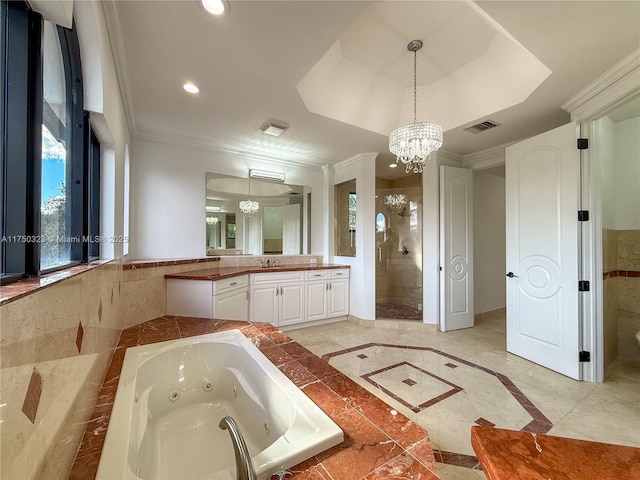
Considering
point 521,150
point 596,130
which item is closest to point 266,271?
point 521,150

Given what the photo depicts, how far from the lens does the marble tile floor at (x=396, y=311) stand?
3.90 meters

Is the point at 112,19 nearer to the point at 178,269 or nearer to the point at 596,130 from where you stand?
the point at 178,269

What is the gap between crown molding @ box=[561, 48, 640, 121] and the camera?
5.82 feet

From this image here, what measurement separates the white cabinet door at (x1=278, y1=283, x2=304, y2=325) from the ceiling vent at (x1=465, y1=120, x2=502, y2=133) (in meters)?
2.84

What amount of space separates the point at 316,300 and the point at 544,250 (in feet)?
8.80

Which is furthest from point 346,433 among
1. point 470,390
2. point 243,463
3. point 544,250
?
point 544,250

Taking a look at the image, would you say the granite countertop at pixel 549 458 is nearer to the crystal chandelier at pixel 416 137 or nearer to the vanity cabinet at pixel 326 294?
the crystal chandelier at pixel 416 137

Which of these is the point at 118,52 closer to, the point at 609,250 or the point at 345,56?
the point at 345,56

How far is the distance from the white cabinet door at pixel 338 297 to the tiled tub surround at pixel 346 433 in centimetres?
224

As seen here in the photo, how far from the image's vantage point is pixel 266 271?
3.31 meters

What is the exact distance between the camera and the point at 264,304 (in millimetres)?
3270

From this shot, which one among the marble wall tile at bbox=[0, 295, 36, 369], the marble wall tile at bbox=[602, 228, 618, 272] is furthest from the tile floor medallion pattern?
the marble wall tile at bbox=[0, 295, 36, 369]

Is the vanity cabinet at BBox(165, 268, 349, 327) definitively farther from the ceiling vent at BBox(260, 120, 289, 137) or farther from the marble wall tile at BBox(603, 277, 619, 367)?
A: the marble wall tile at BBox(603, 277, 619, 367)

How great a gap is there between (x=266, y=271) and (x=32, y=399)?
2.77 meters
